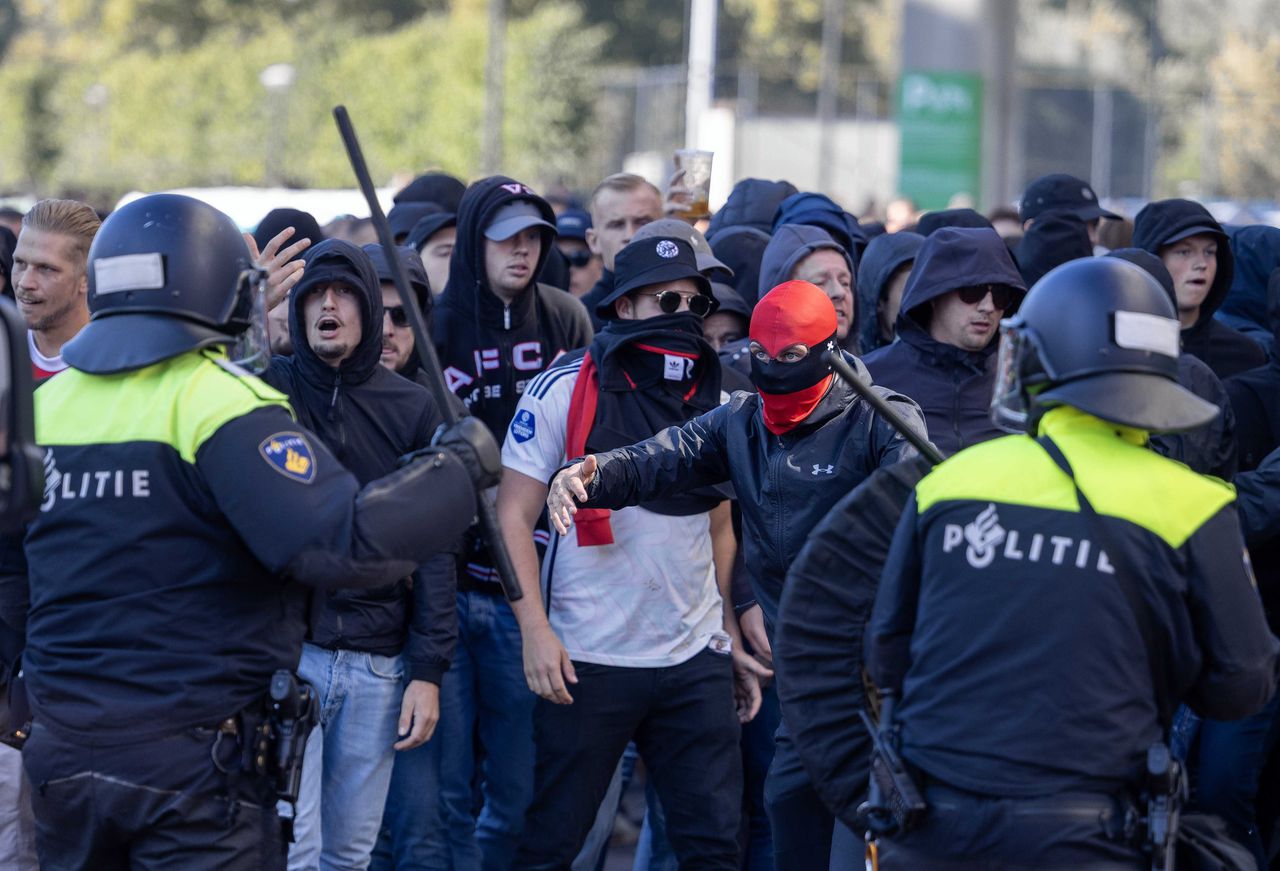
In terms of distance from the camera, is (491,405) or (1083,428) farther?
(491,405)

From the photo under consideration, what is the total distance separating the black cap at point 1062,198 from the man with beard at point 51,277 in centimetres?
438

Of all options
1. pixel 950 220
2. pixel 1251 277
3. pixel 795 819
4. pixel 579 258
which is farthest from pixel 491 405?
pixel 1251 277

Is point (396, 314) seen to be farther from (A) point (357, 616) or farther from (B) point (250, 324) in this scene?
(B) point (250, 324)

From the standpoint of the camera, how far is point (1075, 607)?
320 cm

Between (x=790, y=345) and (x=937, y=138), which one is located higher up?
(x=937, y=138)

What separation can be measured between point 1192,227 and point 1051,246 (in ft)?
3.09

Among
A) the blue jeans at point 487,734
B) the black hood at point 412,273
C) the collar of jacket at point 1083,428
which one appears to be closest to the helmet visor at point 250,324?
the collar of jacket at point 1083,428

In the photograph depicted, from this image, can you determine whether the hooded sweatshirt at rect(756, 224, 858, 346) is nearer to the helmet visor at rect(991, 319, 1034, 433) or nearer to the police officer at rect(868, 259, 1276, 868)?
the helmet visor at rect(991, 319, 1034, 433)

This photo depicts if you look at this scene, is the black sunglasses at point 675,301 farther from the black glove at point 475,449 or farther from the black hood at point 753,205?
the black hood at point 753,205

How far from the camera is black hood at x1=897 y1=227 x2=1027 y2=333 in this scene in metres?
5.43

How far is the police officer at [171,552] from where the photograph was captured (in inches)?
138

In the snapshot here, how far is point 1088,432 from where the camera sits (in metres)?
3.34

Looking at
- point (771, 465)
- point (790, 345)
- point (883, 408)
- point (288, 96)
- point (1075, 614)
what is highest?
point (288, 96)

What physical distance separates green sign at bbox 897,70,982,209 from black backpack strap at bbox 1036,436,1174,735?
52.9ft
